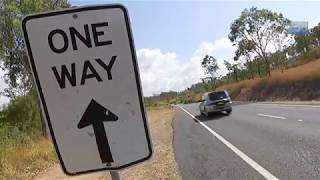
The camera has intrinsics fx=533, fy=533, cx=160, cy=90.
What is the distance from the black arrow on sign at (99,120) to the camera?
2980 mm

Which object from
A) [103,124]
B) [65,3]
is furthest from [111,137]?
[65,3]

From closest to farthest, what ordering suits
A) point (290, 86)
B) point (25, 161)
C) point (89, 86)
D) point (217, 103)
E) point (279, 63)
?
point (89, 86) < point (25, 161) < point (217, 103) < point (290, 86) < point (279, 63)

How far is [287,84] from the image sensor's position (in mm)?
58531

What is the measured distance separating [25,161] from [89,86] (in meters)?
12.7

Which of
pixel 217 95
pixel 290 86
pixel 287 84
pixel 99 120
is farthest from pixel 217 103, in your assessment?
pixel 99 120

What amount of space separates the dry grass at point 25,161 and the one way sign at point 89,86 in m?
10.4

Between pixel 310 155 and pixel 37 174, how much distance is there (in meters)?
6.74

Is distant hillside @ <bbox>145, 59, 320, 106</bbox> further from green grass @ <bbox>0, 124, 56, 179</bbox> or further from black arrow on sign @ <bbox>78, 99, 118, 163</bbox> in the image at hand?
black arrow on sign @ <bbox>78, 99, 118, 163</bbox>

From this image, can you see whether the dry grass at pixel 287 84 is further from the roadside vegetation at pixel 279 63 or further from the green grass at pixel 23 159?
the green grass at pixel 23 159

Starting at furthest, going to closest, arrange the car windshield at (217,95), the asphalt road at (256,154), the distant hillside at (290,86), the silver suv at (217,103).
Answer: the distant hillside at (290,86), the car windshield at (217,95), the silver suv at (217,103), the asphalt road at (256,154)

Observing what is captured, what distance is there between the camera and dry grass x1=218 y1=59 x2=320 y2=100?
51.5 m

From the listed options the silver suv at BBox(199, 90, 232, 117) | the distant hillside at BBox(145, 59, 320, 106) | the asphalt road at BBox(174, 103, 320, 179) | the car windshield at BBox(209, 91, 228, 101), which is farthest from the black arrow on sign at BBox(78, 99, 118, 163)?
the distant hillside at BBox(145, 59, 320, 106)

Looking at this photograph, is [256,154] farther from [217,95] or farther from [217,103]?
[217,95]

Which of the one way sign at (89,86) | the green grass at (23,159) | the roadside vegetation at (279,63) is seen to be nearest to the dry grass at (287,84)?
the roadside vegetation at (279,63)
